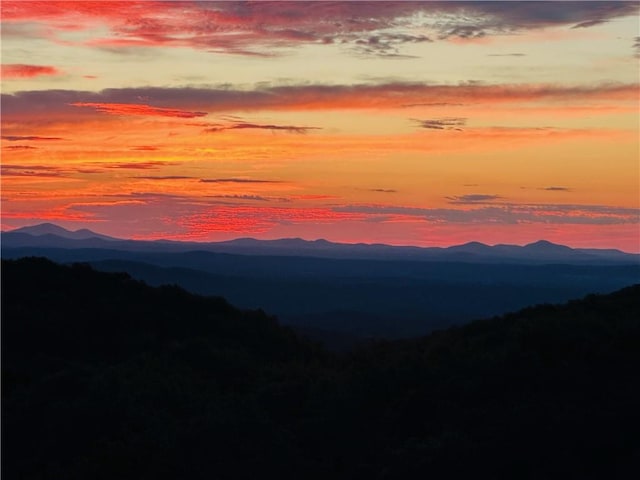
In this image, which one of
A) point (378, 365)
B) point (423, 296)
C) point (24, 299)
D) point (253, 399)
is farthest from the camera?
point (423, 296)

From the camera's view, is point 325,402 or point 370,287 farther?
point 370,287

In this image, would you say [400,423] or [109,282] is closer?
[400,423]

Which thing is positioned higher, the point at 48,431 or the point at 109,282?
the point at 109,282

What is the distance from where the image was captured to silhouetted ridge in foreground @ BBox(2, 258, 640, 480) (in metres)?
19.5

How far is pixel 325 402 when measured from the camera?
24.2 m

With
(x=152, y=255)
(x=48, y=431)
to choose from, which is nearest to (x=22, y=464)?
(x=48, y=431)

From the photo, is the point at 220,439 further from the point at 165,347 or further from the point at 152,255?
the point at 152,255

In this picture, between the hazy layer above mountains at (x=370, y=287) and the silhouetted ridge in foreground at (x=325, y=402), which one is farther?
the hazy layer above mountains at (x=370, y=287)

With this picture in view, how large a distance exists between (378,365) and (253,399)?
14.1 feet

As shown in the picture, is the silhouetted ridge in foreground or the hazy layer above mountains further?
the hazy layer above mountains

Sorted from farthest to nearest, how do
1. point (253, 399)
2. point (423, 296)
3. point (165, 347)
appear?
point (423, 296), point (165, 347), point (253, 399)

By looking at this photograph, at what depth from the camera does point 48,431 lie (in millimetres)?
22516

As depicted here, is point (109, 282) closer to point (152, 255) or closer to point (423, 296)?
point (423, 296)

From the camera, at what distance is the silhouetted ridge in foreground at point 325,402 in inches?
766
